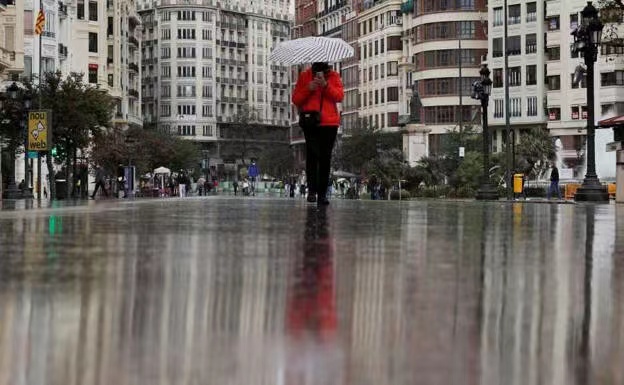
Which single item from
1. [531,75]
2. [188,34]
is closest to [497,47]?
[531,75]

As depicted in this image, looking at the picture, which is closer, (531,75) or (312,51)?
(312,51)

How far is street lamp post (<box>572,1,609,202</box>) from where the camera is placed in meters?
27.6

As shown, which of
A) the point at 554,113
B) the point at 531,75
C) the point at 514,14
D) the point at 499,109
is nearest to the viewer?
the point at 554,113

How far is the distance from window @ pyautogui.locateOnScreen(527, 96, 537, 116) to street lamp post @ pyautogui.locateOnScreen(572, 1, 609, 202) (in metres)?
70.4

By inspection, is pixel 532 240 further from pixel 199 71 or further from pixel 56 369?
pixel 199 71

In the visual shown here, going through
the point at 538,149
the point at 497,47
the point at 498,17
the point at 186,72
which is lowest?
the point at 538,149

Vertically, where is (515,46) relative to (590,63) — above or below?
above

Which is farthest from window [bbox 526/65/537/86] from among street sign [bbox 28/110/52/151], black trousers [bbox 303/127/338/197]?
black trousers [bbox 303/127/338/197]

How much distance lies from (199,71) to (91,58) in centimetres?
7339

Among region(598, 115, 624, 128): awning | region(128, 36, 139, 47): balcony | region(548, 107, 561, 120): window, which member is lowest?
region(598, 115, 624, 128): awning

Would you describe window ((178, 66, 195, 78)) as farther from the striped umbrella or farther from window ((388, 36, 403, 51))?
the striped umbrella

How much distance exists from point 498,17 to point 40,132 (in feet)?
219

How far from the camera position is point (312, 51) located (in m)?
16.5

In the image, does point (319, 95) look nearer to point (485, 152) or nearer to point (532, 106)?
point (485, 152)
